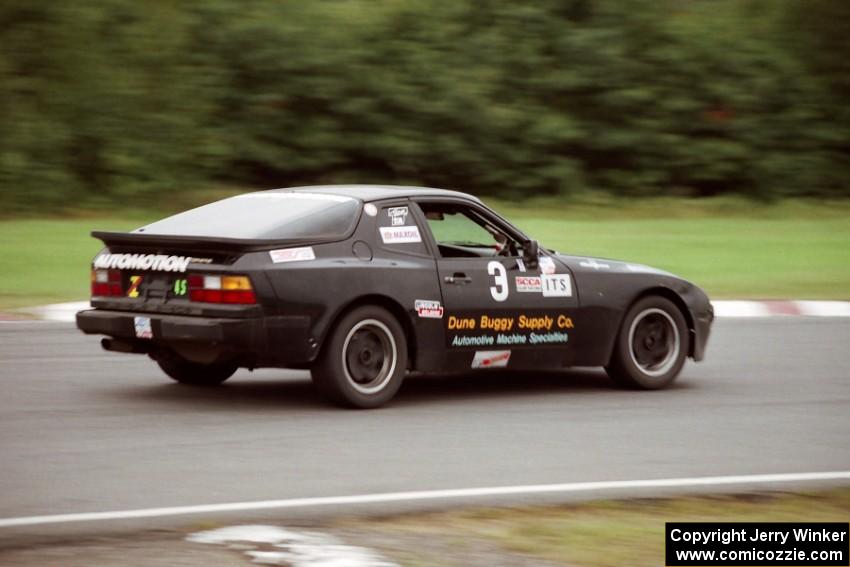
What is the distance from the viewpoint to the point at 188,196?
85.9 ft

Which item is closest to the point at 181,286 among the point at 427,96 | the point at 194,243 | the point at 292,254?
the point at 194,243

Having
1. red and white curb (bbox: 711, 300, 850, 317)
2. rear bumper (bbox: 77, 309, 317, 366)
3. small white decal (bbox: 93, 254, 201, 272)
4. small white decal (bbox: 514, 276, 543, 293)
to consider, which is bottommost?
rear bumper (bbox: 77, 309, 317, 366)

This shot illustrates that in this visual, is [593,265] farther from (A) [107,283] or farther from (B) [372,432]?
(A) [107,283]

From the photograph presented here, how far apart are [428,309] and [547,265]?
1.09 metres

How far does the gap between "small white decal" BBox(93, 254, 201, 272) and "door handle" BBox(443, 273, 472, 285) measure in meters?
1.60

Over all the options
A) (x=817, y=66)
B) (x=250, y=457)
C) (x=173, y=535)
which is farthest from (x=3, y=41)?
(x=173, y=535)

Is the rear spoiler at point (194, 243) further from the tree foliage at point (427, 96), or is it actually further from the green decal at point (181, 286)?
the tree foliage at point (427, 96)

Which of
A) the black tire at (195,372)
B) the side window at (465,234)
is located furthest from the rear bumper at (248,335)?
the side window at (465,234)

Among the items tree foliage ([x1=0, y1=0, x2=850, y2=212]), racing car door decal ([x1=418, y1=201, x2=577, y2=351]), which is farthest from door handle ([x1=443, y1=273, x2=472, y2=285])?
tree foliage ([x1=0, y1=0, x2=850, y2=212])

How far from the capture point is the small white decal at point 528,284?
9594 millimetres

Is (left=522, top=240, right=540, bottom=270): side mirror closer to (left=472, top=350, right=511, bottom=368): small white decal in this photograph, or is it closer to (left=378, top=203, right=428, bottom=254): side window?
(left=472, top=350, right=511, bottom=368): small white decal

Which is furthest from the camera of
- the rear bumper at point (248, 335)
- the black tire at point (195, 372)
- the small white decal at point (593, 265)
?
the small white decal at point (593, 265)

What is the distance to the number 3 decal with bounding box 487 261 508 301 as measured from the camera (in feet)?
31.1

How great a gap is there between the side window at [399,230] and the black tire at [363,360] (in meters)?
0.48
